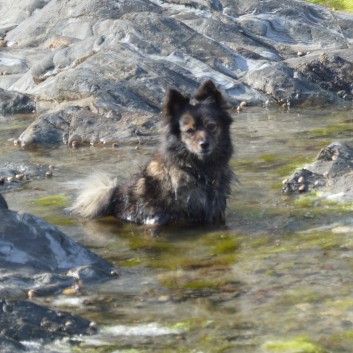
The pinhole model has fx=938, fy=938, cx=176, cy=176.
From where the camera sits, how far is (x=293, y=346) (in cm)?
592

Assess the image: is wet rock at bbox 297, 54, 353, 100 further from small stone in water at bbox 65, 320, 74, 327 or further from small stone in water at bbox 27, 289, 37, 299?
small stone in water at bbox 65, 320, 74, 327

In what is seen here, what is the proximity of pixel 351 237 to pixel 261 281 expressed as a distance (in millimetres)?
1518

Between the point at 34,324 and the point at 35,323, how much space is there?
2 cm

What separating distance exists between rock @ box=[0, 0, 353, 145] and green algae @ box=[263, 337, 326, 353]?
9.55 m

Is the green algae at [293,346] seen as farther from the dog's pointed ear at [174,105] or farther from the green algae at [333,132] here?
the green algae at [333,132]

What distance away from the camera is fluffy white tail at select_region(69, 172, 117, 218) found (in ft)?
33.9

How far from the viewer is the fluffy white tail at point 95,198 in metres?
10.3

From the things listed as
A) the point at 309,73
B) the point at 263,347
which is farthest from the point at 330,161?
the point at 309,73

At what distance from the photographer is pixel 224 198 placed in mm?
10102

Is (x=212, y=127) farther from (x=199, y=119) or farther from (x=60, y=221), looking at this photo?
(x=60, y=221)

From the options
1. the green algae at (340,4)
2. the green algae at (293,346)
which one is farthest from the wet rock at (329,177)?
the green algae at (340,4)

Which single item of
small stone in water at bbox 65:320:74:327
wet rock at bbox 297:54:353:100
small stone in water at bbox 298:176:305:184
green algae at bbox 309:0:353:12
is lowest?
small stone in water at bbox 65:320:74:327

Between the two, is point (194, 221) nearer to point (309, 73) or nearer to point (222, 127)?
point (222, 127)

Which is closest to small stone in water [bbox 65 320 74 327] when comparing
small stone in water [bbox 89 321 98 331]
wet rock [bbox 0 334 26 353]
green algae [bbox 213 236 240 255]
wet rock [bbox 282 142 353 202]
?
small stone in water [bbox 89 321 98 331]
